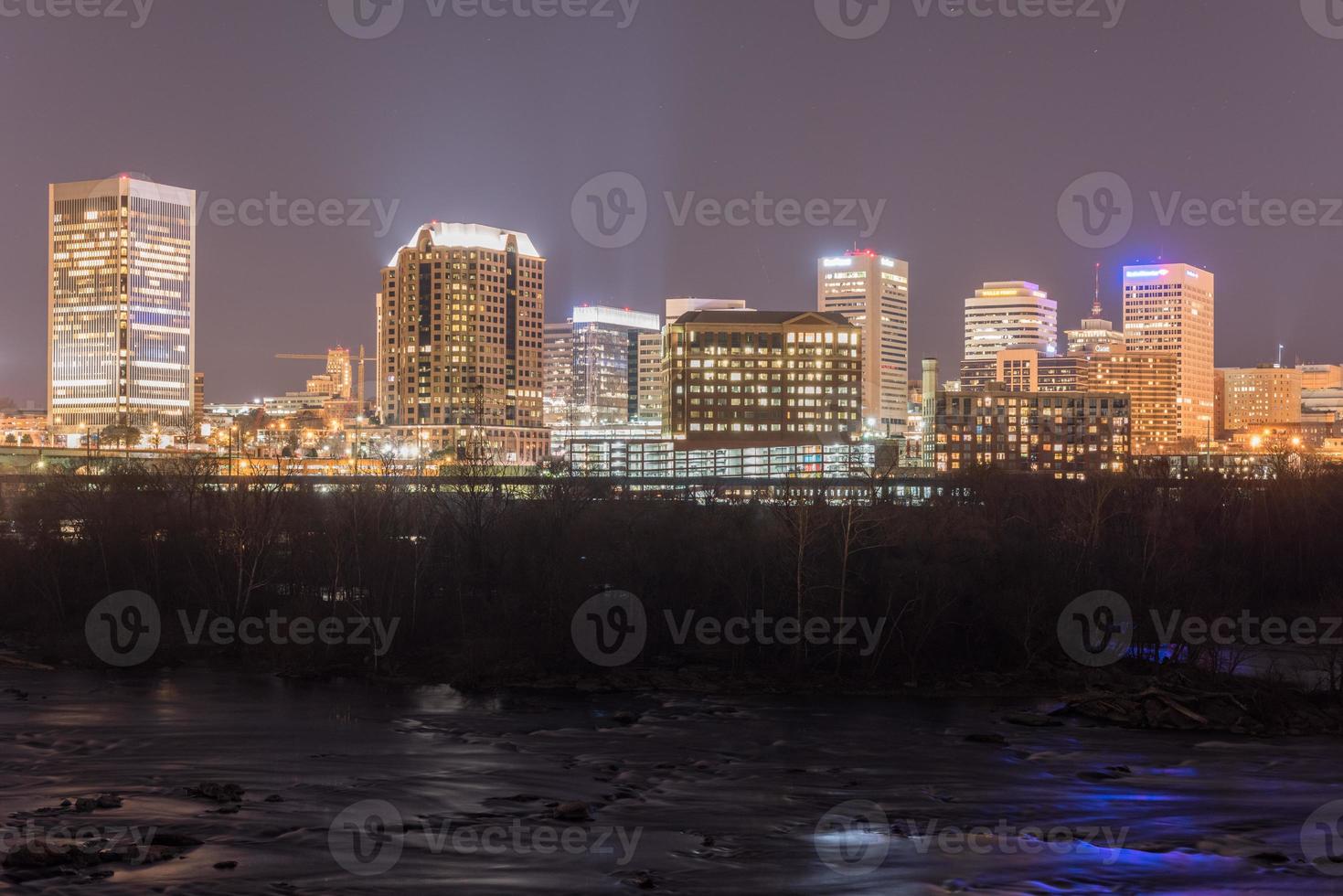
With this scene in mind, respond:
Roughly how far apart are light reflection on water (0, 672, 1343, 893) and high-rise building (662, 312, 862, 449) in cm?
13856

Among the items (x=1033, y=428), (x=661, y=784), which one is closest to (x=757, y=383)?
(x=1033, y=428)

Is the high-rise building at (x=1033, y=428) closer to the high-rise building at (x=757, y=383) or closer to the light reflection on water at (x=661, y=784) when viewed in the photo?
the high-rise building at (x=757, y=383)

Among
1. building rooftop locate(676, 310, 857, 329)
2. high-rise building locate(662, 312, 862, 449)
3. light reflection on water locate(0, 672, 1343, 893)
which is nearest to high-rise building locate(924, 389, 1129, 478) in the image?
high-rise building locate(662, 312, 862, 449)

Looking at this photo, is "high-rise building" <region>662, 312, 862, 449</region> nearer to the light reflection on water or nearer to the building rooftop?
the building rooftop

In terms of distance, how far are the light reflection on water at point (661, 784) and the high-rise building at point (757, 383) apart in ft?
455

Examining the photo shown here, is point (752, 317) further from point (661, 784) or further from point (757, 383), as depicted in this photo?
point (661, 784)

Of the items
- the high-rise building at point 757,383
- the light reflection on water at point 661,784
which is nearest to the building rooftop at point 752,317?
the high-rise building at point 757,383

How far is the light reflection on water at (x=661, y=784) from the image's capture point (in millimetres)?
23234

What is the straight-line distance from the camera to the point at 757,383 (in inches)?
7156

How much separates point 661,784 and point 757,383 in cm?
15339

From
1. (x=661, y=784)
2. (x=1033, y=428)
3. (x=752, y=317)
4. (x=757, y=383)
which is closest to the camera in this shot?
(x=661, y=784)

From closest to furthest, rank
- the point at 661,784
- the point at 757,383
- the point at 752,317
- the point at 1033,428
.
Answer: the point at 661,784 < the point at 1033,428 < the point at 757,383 < the point at 752,317

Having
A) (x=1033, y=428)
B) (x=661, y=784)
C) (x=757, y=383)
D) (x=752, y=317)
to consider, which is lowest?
(x=661, y=784)

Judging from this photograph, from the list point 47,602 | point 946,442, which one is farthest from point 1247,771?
point 946,442
